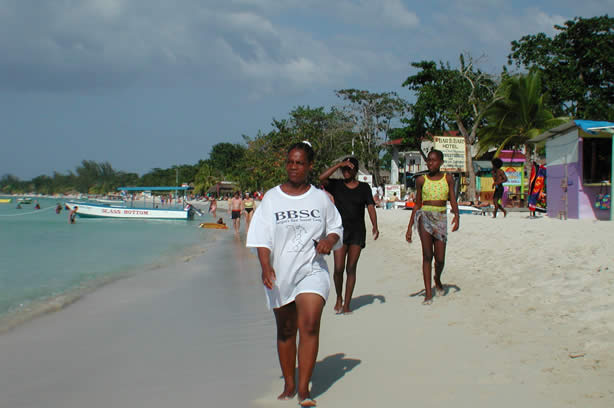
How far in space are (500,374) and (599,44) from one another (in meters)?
33.9

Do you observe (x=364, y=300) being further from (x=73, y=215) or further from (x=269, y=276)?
(x=73, y=215)

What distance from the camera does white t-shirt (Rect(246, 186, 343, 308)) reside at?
10.2ft

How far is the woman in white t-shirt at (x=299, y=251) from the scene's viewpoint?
10.2 ft

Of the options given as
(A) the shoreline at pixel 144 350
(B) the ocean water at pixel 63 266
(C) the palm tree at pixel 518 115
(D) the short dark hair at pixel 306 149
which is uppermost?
(C) the palm tree at pixel 518 115

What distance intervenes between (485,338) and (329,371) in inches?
57.6

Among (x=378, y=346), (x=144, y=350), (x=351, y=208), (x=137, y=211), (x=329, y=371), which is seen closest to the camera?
(x=329, y=371)

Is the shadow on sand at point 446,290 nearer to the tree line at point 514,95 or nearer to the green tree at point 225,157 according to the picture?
the tree line at point 514,95

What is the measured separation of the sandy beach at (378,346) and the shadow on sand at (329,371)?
0.02m

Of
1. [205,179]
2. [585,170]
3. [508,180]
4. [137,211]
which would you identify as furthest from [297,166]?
[205,179]

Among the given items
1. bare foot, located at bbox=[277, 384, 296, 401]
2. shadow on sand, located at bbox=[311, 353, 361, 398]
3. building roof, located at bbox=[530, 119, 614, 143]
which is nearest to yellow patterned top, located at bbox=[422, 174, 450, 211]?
shadow on sand, located at bbox=[311, 353, 361, 398]

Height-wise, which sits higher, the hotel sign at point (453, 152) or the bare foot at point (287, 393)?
the hotel sign at point (453, 152)

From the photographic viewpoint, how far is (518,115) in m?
28.0

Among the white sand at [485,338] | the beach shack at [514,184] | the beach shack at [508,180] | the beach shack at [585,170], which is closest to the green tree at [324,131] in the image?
the beach shack at [508,180]

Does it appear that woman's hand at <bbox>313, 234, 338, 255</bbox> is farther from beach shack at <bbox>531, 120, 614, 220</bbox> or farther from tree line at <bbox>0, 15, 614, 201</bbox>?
tree line at <bbox>0, 15, 614, 201</bbox>
